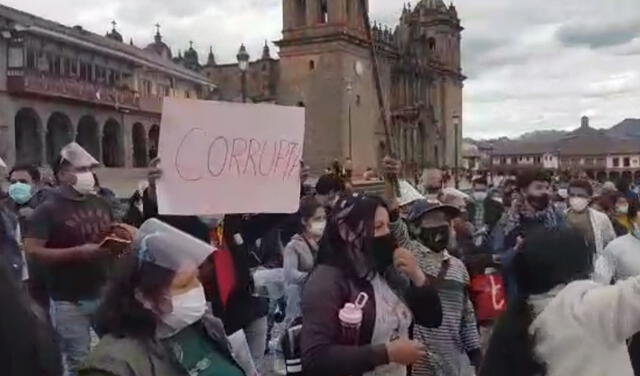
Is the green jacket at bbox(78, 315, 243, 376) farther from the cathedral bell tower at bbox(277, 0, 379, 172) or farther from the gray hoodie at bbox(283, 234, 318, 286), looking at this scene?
the cathedral bell tower at bbox(277, 0, 379, 172)

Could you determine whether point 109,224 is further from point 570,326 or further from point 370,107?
point 370,107

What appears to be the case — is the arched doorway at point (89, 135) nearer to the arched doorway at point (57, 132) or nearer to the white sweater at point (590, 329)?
the arched doorway at point (57, 132)

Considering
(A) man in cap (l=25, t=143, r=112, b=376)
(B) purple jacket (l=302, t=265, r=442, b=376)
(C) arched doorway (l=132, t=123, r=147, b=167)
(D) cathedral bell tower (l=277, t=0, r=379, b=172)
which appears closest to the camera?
(B) purple jacket (l=302, t=265, r=442, b=376)

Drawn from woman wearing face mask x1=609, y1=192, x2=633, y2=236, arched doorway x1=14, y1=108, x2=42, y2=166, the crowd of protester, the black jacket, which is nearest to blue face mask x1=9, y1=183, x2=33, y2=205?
the crowd of protester

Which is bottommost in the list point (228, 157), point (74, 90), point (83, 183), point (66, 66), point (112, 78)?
point (83, 183)

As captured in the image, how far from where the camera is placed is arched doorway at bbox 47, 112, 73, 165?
41031 millimetres

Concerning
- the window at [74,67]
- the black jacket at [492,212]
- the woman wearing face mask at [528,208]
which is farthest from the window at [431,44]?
the woman wearing face mask at [528,208]

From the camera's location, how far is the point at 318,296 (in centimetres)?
382

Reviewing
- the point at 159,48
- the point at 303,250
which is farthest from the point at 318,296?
the point at 159,48

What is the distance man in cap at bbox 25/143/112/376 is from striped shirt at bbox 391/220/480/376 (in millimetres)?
2116

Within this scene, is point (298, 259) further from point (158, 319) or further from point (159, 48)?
point (159, 48)

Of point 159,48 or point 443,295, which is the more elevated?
point 159,48

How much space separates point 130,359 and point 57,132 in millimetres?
40775

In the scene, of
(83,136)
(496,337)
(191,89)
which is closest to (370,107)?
(191,89)
